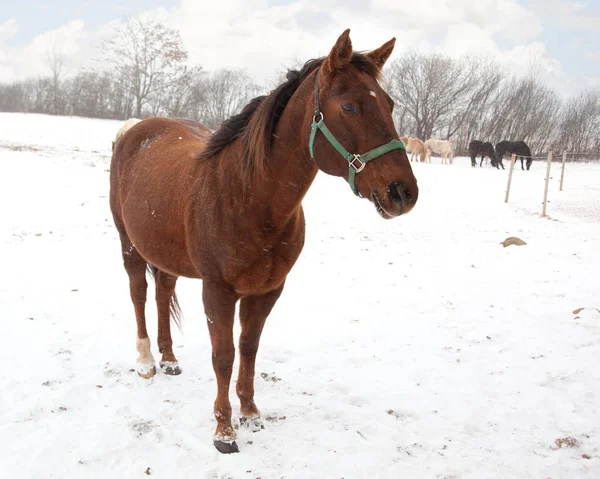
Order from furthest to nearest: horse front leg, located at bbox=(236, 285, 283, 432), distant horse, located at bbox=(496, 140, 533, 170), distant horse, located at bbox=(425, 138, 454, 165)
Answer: distant horse, located at bbox=(425, 138, 454, 165), distant horse, located at bbox=(496, 140, 533, 170), horse front leg, located at bbox=(236, 285, 283, 432)

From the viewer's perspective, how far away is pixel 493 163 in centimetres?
2772

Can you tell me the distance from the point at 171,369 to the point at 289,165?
2.28 m

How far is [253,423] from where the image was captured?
3.03m

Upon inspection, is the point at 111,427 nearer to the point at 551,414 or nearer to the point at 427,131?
the point at 551,414

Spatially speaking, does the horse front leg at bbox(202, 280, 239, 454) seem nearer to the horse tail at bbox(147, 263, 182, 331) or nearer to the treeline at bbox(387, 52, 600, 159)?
the horse tail at bbox(147, 263, 182, 331)

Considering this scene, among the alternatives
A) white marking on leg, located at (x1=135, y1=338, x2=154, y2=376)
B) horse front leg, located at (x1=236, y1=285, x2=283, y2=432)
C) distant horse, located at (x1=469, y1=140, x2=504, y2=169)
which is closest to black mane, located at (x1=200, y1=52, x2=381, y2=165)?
horse front leg, located at (x1=236, y1=285, x2=283, y2=432)

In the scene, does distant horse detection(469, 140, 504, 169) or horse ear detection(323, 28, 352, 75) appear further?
distant horse detection(469, 140, 504, 169)

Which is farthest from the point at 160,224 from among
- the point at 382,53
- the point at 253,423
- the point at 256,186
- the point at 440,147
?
the point at 440,147

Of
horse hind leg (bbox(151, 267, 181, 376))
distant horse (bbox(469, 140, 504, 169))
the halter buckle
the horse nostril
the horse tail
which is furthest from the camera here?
distant horse (bbox(469, 140, 504, 169))

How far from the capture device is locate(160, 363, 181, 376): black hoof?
12.2ft

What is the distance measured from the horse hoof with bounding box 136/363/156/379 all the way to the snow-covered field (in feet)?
0.24

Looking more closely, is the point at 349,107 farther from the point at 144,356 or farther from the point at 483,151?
the point at 483,151

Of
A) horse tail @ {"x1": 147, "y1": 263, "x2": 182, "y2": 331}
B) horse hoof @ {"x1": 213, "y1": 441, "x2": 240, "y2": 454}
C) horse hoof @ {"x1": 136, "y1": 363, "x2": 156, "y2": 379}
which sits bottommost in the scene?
horse hoof @ {"x1": 213, "y1": 441, "x2": 240, "y2": 454}

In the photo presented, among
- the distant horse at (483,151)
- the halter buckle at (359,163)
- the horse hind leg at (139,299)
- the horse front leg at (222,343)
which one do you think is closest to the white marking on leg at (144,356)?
the horse hind leg at (139,299)
